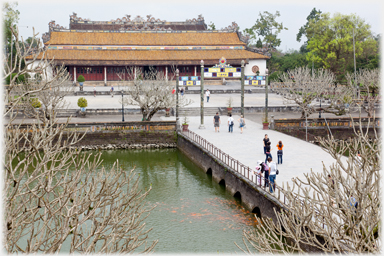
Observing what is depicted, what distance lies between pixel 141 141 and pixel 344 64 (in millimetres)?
35672

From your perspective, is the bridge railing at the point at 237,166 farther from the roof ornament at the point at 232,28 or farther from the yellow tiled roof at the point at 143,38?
the roof ornament at the point at 232,28

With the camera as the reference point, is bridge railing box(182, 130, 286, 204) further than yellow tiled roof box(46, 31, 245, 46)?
No

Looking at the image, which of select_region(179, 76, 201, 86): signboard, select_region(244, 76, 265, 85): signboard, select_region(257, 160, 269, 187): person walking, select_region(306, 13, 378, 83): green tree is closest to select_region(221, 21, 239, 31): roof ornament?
select_region(306, 13, 378, 83): green tree

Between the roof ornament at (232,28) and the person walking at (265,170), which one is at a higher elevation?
the roof ornament at (232,28)

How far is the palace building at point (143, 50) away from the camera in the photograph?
2579 inches

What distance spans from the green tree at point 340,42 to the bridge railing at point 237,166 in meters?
34.5

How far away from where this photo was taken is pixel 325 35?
60.9 metres

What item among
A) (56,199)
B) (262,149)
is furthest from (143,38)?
(56,199)

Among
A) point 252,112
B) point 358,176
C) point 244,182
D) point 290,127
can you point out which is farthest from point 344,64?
point 358,176

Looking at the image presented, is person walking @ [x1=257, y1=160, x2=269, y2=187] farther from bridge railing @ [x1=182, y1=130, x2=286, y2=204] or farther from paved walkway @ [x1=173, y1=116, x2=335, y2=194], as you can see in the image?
paved walkway @ [x1=173, y1=116, x2=335, y2=194]

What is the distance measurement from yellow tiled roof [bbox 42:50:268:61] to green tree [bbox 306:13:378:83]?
1062 centimetres

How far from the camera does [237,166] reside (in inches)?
819

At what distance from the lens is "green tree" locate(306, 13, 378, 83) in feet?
194

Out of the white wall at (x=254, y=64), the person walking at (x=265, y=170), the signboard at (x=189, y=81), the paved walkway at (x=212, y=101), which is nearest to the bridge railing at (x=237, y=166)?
the person walking at (x=265, y=170)
